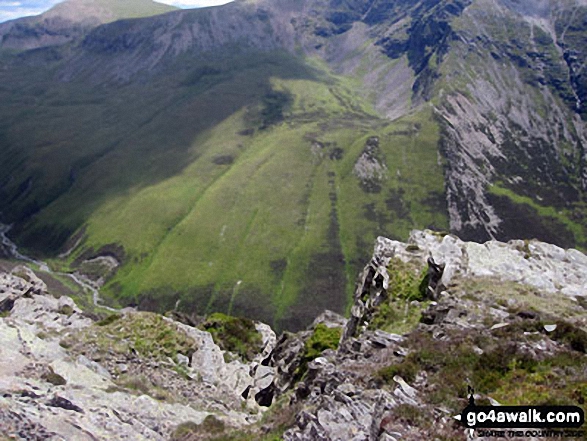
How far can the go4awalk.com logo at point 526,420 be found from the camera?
17.1m

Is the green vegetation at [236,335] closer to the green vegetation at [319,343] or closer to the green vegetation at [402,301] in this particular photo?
the green vegetation at [319,343]

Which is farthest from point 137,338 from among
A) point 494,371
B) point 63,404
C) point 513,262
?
point 513,262

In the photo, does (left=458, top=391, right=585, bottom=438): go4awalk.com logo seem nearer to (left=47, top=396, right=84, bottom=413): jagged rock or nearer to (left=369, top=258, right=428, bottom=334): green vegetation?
(left=369, top=258, right=428, bottom=334): green vegetation

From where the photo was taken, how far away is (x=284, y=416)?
29.8 m

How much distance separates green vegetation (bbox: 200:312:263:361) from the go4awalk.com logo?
186 ft

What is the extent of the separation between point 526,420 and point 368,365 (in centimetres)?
1165

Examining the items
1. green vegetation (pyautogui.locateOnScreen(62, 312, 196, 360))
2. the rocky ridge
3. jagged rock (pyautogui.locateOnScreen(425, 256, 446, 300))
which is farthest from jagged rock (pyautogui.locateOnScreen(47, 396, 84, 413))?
jagged rock (pyautogui.locateOnScreen(425, 256, 446, 300))

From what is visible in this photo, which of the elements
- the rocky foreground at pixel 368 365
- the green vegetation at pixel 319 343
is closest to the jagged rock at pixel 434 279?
the rocky foreground at pixel 368 365

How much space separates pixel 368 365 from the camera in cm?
2836

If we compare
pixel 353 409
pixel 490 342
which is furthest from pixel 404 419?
pixel 490 342

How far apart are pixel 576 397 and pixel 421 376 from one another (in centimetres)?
716

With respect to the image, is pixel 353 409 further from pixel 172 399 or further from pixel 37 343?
→ pixel 37 343

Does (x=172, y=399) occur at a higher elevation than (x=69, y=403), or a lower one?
lower

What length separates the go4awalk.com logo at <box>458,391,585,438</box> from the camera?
17.1 meters
